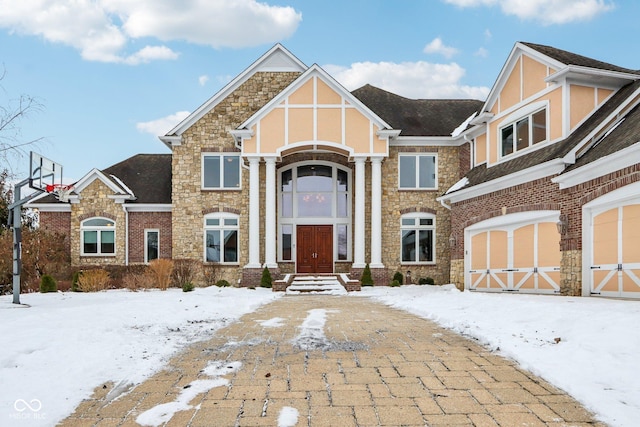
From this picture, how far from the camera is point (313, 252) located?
71.9ft

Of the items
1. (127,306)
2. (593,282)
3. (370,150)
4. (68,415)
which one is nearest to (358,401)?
(68,415)

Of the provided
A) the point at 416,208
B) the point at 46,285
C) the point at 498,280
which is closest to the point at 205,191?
the point at 46,285

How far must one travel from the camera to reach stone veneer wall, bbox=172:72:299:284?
21.1 m

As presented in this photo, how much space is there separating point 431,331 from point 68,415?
16.7 ft

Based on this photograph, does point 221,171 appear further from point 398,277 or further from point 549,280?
point 549,280

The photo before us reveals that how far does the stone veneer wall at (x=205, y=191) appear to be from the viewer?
69.2ft

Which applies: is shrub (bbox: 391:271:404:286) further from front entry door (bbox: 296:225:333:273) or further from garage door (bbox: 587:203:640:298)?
garage door (bbox: 587:203:640:298)

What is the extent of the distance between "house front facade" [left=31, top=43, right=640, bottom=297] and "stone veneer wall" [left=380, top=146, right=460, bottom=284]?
59 mm

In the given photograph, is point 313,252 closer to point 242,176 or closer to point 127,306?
point 242,176

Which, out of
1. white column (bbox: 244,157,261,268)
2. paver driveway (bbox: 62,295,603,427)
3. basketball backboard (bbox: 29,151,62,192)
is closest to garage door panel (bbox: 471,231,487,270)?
white column (bbox: 244,157,261,268)

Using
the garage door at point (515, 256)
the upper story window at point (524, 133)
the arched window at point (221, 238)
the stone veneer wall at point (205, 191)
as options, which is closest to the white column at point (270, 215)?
the stone veneer wall at point (205, 191)

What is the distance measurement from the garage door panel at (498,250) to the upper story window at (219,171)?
1086 centimetres

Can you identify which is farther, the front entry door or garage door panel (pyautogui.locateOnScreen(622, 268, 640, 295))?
the front entry door

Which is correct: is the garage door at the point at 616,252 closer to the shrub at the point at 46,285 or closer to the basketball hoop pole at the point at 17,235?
the basketball hoop pole at the point at 17,235
